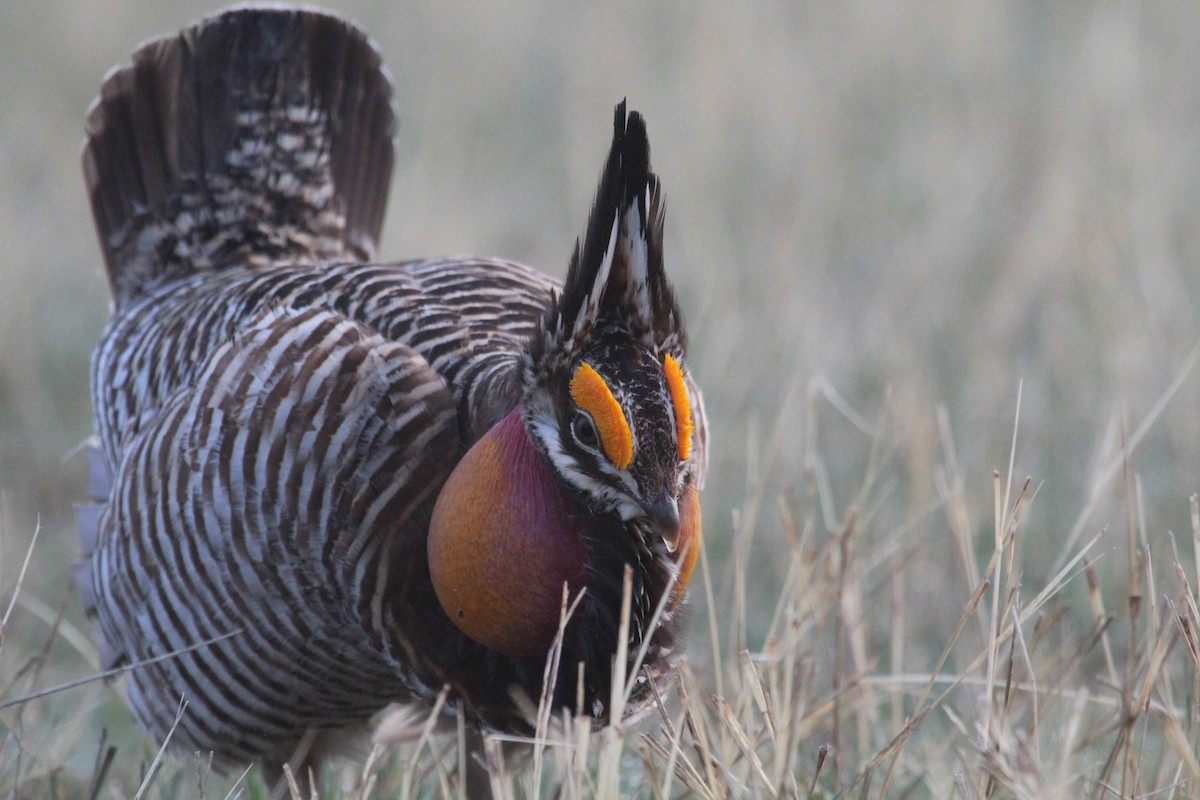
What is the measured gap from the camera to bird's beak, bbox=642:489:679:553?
2354mm

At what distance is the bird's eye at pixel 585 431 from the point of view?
7.98ft

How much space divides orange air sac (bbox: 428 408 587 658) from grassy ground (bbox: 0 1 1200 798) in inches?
10.7

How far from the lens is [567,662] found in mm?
2730

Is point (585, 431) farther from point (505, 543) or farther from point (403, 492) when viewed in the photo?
point (403, 492)

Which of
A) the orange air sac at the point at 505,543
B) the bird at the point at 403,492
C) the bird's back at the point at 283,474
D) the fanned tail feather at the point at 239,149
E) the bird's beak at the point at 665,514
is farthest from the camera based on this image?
the fanned tail feather at the point at 239,149

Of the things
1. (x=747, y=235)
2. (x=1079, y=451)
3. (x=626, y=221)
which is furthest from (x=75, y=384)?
(x=626, y=221)

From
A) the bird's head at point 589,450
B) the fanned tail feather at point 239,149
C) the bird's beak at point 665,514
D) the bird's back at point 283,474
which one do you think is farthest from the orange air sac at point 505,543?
the fanned tail feather at point 239,149

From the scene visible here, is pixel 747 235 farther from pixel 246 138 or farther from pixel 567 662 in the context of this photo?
pixel 567 662

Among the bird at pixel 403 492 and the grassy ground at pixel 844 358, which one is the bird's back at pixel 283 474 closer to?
the bird at pixel 403 492

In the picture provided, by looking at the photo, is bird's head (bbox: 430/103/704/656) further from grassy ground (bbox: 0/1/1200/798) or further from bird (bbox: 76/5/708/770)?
grassy ground (bbox: 0/1/1200/798)

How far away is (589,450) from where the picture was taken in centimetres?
247

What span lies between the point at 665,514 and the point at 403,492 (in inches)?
25.8

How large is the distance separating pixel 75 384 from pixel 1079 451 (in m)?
3.91

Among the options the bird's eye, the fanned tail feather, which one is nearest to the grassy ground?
the bird's eye
